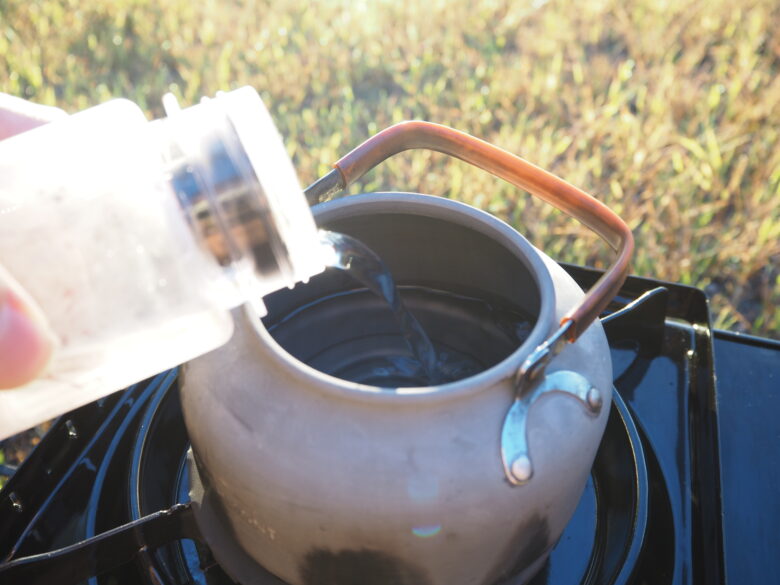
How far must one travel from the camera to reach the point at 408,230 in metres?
0.96

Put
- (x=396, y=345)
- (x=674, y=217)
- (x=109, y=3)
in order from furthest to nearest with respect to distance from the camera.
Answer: (x=109, y=3)
(x=674, y=217)
(x=396, y=345)

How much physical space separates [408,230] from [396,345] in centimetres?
26

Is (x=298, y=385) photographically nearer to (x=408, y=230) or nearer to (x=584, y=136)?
(x=408, y=230)

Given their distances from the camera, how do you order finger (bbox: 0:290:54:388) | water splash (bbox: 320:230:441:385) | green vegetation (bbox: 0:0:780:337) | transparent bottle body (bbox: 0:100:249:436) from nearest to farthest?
finger (bbox: 0:290:54:388), transparent bottle body (bbox: 0:100:249:436), water splash (bbox: 320:230:441:385), green vegetation (bbox: 0:0:780:337)

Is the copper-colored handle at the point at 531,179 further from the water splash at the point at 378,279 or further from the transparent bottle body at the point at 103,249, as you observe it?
the transparent bottle body at the point at 103,249

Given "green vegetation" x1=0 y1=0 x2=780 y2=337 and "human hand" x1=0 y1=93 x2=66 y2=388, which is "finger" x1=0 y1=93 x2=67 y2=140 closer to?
"human hand" x1=0 y1=93 x2=66 y2=388

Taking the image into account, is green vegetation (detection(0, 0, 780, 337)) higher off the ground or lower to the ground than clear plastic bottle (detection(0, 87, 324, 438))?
lower

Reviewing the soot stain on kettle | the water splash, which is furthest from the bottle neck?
the soot stain on kettle

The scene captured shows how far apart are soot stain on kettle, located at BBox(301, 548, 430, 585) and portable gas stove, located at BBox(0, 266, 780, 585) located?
194 millimetres

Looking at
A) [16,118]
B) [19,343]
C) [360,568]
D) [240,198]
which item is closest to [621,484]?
[360,568]

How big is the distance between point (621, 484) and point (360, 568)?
0.40 m

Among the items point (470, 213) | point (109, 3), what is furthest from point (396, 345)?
point (109, 3)

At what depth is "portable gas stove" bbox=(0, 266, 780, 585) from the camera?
35.6 inches

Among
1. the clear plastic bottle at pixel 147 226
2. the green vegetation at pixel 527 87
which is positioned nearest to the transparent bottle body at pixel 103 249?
the clear plastic bottle at pixel 147 226
